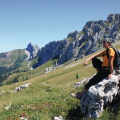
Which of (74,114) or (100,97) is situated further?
(74,114)

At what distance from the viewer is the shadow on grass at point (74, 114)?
6.13 m

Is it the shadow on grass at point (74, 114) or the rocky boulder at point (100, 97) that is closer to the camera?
the rocky boulder at point (100, 97)

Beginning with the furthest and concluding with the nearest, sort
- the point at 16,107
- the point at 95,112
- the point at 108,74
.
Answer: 1. the point at 16,107
2. the point at 108,74
3. the point at 95,112

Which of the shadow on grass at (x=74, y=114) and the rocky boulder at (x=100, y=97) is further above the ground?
the rocky boulder at (x=100, y=97)

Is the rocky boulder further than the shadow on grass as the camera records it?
No

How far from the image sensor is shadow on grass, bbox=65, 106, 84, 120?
613 cm

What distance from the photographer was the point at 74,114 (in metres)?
6.51

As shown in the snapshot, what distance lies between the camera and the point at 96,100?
5.75m

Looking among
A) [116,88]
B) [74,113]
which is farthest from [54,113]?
[116,88]

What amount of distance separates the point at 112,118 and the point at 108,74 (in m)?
2.45

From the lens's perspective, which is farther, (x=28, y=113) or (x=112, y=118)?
(x=28, y=113)

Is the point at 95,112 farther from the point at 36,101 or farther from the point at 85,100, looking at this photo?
the point at 36,101

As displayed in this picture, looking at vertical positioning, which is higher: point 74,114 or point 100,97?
point 100,97

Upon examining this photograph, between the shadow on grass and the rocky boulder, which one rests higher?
the rocky boulder
